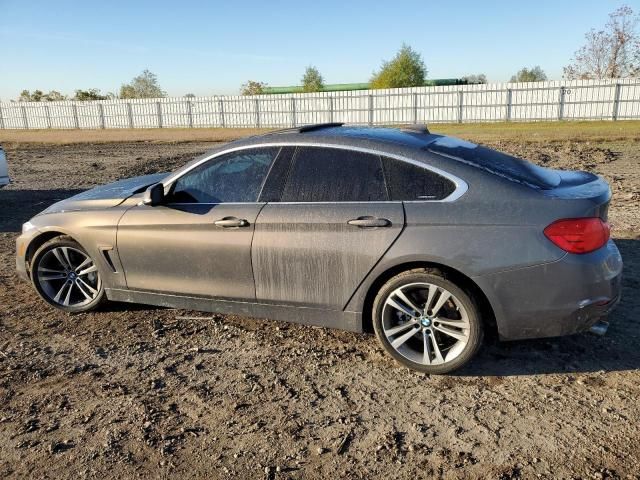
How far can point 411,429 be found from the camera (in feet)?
10.6

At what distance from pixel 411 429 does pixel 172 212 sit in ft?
8.32

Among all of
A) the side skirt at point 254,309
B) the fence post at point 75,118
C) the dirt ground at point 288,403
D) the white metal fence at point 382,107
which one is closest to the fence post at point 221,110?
the white metal fence at point 382,107

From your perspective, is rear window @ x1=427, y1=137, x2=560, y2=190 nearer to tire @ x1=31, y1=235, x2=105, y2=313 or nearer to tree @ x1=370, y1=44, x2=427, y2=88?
tire @ x1=31, y1=235, x2=105, y2=313

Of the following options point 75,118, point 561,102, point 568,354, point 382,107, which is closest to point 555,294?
point 568,354

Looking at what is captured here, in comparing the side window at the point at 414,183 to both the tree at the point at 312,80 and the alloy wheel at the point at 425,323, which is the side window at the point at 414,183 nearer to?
the alloy wheel at the point at 425,323

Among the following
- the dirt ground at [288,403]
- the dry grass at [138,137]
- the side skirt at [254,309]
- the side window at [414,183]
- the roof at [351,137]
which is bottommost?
the dirt ground at [288,403]

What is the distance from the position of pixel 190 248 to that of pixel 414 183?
185cm

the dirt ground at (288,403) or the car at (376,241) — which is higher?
the car at (376,241)

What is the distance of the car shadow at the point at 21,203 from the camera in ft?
30.0

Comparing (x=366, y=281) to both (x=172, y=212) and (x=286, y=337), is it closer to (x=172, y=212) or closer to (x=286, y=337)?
(x=286, y=337)

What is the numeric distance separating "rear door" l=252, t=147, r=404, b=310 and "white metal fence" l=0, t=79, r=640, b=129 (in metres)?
35.4

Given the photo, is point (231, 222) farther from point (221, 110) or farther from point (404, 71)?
point (404, 71)

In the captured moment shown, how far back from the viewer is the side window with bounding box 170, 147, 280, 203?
4.32 m

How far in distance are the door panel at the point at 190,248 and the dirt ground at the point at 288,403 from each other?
0.47m
